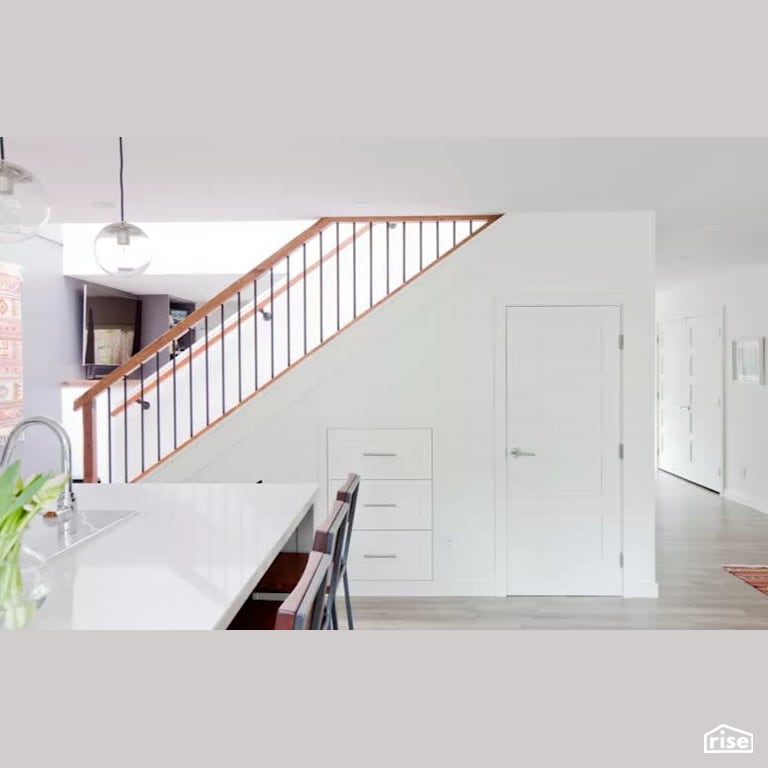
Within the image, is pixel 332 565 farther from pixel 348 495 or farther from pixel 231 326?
pixel 231 326

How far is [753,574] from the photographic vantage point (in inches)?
161

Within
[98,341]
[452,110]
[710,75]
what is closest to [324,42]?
[452,110]

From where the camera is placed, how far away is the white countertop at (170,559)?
1.18 m

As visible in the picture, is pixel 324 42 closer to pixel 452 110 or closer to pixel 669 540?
pixel 452 110

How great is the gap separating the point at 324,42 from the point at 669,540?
513cm

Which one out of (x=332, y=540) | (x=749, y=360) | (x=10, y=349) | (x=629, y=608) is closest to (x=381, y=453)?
(x=629, y=608)

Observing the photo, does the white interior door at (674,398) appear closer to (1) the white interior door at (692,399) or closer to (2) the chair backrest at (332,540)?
(1) the white interior door at (692,399)

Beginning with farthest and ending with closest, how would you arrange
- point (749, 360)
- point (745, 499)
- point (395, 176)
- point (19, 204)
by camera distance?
point (745, 499)
point (749, 360)
point (395, 176)
point (19, 204)

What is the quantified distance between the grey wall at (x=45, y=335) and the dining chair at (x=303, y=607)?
14.0 ft

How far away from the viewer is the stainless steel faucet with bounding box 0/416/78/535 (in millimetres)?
1777

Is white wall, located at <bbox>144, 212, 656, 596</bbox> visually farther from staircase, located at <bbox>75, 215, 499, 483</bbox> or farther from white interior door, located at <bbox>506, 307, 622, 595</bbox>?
staircase, located at <bbox>75, 215, 499, 483</bbox>

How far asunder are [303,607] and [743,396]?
6514mm

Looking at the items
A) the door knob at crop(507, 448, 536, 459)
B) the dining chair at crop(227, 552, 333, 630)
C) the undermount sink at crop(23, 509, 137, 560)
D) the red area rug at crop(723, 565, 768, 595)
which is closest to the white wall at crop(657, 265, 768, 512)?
the red area rug at crop(723, 565, 768, 595)

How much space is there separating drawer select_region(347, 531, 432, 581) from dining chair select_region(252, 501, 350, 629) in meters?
1.39
